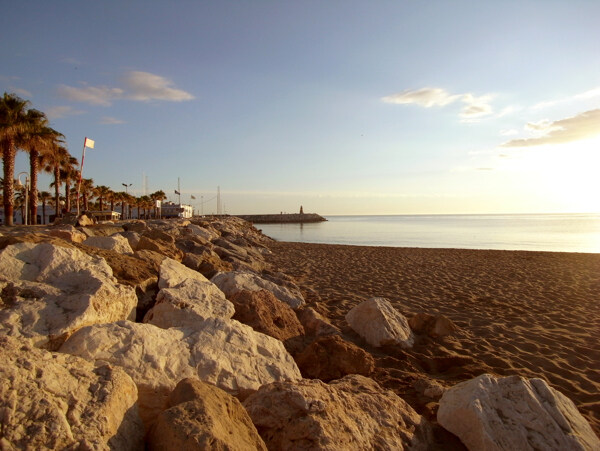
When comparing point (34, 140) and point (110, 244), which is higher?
point (34, 140)

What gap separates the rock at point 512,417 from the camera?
244 centimetres

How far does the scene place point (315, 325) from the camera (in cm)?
505

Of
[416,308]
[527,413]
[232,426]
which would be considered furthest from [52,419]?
[416,308]

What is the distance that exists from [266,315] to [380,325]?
156 cm

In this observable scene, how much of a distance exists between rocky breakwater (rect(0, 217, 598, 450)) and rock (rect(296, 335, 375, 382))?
0.04 feet

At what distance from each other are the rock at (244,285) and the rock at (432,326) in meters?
1.72

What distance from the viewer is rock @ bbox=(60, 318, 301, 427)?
259 cm

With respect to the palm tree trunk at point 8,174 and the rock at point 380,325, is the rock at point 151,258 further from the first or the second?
the palm tree trunk at point 8,174

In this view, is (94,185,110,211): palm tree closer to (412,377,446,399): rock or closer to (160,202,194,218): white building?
(160,202,194,218): white building

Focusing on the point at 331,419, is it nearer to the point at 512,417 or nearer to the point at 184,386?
the point at 184,386

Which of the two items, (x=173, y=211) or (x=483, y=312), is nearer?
(x=483, y=312)

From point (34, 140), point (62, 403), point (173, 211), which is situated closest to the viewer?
point (62, 403)

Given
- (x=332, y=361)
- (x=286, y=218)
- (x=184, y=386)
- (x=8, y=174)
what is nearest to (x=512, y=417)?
(x=332, y=361)

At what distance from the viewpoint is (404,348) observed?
491 cm
